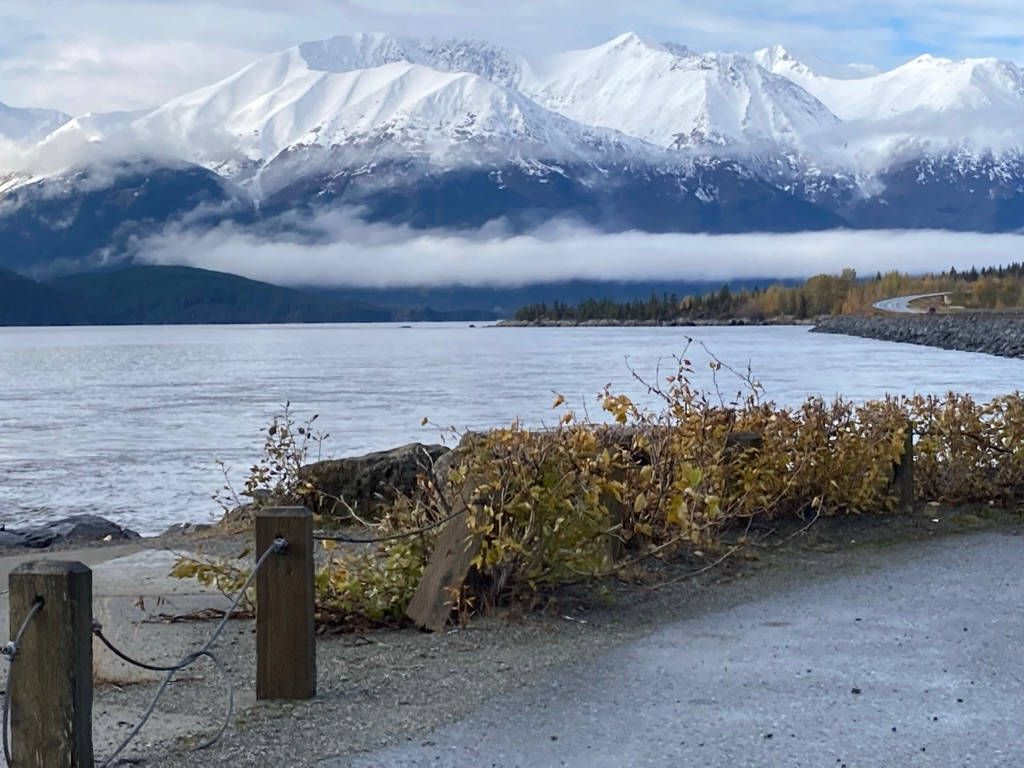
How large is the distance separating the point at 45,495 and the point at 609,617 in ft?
47.8

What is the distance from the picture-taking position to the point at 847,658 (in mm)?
7027

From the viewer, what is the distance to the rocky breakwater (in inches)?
3003

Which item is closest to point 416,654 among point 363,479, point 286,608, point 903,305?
point 286,608

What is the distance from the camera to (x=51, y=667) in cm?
484

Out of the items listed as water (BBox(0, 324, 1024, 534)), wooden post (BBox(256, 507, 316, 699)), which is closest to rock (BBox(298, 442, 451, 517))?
water (BBox(0, 324, 1024, 534))

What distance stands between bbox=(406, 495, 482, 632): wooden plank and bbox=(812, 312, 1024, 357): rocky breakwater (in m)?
65.8

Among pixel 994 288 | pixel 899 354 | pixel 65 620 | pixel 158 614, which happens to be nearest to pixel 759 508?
pixel 158 614

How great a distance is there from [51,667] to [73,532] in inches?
450

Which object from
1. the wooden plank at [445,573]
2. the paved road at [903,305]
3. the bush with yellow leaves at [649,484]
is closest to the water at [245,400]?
the bush with yellow leaves at [649,484]

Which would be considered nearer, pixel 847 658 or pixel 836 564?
pixel 847 658

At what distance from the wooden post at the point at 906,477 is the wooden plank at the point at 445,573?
4921 mm

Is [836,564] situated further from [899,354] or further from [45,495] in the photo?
[899,354]

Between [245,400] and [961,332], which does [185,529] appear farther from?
[961,332]

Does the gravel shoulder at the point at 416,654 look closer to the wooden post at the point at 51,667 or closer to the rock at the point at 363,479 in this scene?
the wooden post at the point at 51,667
